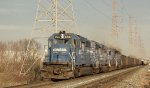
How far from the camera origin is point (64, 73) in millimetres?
23750

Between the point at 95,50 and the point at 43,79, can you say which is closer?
the point at 43,79

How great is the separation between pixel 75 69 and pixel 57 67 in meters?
1.68

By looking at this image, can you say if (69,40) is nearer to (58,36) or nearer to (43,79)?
(58,36)

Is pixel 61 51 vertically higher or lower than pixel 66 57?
higher

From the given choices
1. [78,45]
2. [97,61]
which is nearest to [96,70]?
[97,61]

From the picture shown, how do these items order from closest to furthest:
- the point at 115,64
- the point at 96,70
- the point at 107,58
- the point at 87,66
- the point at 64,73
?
the point at 64,73, the point at 87,66, the point at 96,70, the point at 107,58, the point at 115,64

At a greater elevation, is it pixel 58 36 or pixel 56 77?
pixel 58 36

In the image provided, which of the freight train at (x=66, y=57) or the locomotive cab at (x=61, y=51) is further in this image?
the locomotive cab at (x=61, y=51)

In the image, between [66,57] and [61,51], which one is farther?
[61,51]

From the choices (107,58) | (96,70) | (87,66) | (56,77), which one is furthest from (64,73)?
(107,58)

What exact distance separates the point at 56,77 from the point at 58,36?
3.78 m

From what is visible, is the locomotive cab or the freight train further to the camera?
the locomotive cab

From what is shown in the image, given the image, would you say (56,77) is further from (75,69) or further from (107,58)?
(107,58)

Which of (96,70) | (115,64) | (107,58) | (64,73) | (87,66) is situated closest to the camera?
(64,73)
